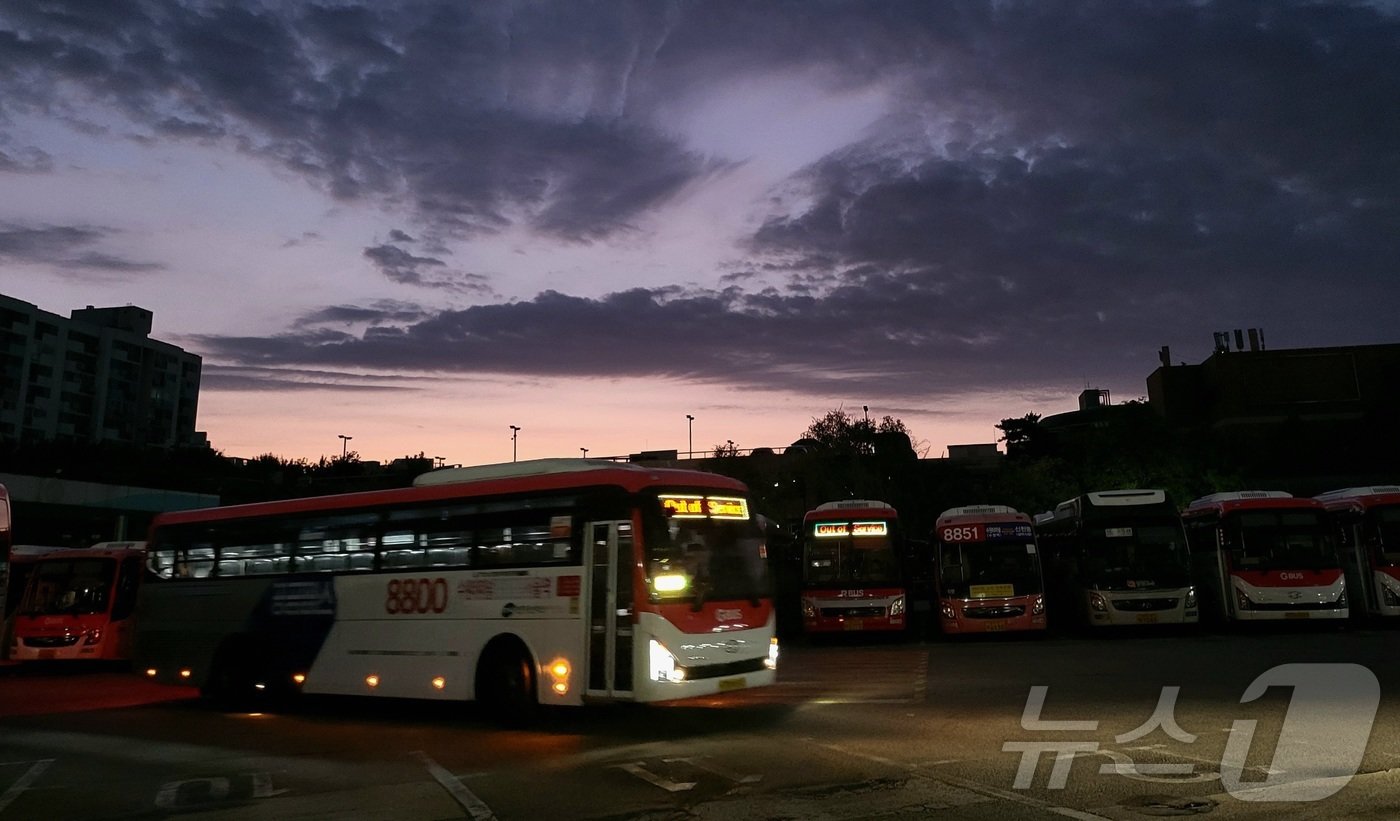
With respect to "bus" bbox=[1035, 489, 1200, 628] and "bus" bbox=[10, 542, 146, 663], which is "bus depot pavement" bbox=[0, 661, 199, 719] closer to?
"bus" bbox=[10, 542, 146, 663]

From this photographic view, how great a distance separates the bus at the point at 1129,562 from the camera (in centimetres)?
2350

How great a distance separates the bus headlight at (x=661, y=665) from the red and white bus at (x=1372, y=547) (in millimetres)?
19699

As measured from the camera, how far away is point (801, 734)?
11609 millimetres

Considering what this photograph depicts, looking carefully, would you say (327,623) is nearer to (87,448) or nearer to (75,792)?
(75,792)

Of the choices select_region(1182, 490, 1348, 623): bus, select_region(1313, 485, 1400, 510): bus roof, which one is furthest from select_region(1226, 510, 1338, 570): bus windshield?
select_region(1313, 485, 1400, 510): bus roof

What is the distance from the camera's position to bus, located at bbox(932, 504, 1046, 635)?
24109 millimetres

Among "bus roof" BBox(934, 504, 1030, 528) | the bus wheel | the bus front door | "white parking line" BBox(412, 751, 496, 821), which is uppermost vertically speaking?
"bus roof" BBox(934, 504, 1030, 528)

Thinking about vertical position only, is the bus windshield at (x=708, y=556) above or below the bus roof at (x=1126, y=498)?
below

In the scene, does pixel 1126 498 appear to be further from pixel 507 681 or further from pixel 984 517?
pixel 507 681

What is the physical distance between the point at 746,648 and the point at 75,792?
7100 millimetres

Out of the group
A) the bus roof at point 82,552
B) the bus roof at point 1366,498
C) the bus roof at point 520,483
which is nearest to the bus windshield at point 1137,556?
the bus roof at point 1366,498

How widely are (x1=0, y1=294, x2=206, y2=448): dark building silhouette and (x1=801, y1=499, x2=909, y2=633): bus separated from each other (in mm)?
78495

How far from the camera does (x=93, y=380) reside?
335 ft

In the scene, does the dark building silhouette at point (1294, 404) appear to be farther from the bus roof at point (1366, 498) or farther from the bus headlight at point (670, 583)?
the bus headlight at point (670, 583)
